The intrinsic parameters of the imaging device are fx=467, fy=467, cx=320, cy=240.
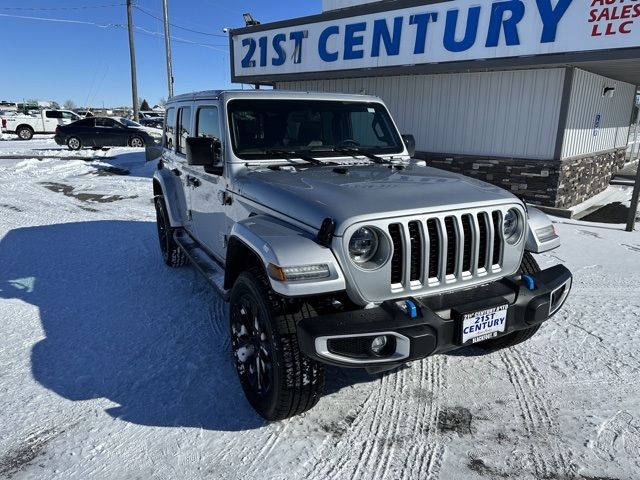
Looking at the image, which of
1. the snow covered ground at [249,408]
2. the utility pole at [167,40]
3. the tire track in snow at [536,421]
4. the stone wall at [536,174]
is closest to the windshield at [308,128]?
the snow covered ground at [249,408]

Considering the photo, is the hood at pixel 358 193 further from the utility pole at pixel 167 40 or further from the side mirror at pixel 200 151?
the utility pole at pixel 167 40

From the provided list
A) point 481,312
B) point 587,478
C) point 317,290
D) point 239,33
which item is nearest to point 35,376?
point 317,290

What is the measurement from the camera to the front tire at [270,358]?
255 centimetres

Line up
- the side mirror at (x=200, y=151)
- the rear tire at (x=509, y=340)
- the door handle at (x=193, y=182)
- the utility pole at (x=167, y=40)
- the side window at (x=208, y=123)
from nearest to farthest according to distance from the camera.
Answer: the side mirror at (x=200, y=151)
the rear tire at (x=509, y=340)
the side window at (x=208, y=123)
the door handle at (x=193, y=182)
the utility pole at (x=167, y=40)

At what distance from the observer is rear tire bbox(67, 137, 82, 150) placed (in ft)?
63.2

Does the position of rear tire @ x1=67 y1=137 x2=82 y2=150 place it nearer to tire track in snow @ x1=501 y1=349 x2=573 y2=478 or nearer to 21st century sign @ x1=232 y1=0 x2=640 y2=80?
21st century sign @ x1=232 y1=0 x2=640 y2=80

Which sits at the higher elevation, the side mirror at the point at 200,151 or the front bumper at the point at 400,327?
the side mirror at the point at 200,151

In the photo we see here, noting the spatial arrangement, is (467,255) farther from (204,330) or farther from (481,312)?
(204,330)

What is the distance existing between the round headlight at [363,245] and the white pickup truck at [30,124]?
2714cm

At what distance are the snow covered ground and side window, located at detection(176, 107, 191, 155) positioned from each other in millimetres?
1488

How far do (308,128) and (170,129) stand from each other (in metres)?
2.29

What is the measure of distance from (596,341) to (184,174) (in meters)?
4.13

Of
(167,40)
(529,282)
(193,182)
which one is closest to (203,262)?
(193,182)

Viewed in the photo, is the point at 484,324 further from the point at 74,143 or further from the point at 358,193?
the point at 74,143
